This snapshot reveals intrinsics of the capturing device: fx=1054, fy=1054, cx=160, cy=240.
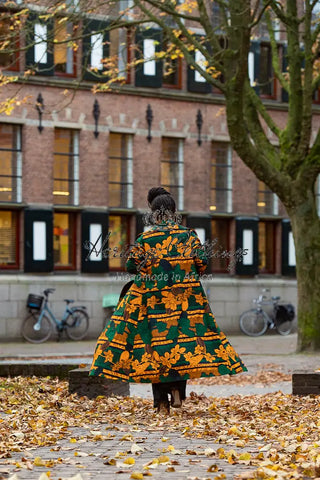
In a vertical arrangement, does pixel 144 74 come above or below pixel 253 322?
above

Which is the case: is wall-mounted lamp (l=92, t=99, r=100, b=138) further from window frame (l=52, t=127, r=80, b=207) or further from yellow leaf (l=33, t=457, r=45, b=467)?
yellow leaf (l=33, t=457, r=45, b=467)

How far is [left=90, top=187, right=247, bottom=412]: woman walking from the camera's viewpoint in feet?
27.8

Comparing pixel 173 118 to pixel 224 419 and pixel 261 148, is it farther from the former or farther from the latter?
pixel 224 419

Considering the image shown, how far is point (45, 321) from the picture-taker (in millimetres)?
24219

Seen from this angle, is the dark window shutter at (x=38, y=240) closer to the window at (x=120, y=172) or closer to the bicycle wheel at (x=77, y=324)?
the bicycle wheel at (x=77, y=324)

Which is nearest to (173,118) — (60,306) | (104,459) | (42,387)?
(60,306)

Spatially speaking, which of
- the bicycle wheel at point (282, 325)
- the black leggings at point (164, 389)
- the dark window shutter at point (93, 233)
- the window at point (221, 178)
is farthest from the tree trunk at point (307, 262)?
the window at point (221, 178)

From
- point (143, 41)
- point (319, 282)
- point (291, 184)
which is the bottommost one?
point (319, 282)

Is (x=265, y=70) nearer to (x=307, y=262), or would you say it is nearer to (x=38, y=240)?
(x=38, y=240)

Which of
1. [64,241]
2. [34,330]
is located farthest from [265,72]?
[34,330]

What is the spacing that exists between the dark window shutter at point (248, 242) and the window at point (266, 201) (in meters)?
0.63

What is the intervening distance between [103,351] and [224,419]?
→ 1.12 metres

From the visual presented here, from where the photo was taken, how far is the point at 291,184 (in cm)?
1720

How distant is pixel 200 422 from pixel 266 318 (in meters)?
A: 18.8
